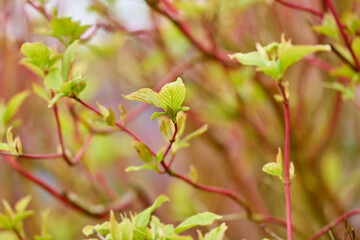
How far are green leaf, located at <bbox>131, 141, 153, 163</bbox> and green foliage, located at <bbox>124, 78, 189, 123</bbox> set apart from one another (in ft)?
0.25

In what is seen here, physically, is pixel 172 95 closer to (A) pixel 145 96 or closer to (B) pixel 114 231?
(A) pixel 145 96

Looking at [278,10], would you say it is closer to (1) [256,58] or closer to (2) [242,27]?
(2) [242,27]

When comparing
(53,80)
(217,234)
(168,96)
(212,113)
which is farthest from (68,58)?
(212,113)

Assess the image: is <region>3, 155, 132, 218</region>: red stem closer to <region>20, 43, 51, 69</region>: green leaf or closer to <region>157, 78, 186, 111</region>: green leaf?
<region>20, 43, 51, 69</region>: green leaf

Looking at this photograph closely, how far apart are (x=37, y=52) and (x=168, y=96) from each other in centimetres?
18

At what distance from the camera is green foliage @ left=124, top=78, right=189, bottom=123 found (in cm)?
41

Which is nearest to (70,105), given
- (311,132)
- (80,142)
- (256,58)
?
(80,142)

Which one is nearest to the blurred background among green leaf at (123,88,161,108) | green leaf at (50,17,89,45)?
green leaf at (50,17,89,45)

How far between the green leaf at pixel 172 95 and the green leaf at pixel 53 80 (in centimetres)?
14

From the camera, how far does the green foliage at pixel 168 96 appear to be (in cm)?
41

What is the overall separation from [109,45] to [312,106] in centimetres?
61

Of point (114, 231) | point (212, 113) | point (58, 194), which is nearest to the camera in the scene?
point (114, 231)

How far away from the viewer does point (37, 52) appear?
20.0 inches

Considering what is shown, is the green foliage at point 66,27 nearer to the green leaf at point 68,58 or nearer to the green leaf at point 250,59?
the green leaf at point 68,58
